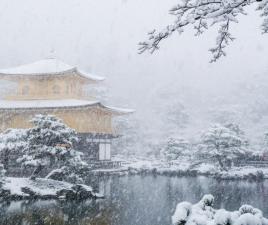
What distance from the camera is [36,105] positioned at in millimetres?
29500

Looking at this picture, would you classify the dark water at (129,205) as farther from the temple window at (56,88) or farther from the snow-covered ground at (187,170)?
the temple window at (56,88)

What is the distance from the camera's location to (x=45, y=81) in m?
31.5

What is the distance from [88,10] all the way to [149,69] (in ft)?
174

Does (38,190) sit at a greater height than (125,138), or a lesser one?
lesser

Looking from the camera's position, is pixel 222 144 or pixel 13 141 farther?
pixel 222 144

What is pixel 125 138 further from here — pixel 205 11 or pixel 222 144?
pixel 205 11

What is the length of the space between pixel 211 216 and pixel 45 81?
27.3m

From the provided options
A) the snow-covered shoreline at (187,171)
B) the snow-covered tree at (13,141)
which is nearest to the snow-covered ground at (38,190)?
the snow-covered tree at (13,141)

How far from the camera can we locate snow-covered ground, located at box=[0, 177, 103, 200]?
16.9 m

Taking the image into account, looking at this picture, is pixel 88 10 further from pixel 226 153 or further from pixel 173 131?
pixel 226 153

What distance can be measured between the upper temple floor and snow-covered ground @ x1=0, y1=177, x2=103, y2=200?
44.5ft

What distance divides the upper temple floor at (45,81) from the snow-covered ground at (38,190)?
13.6m

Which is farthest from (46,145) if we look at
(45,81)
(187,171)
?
(187,171)

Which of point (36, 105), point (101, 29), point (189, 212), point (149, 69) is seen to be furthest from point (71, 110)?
point (101, 29)
